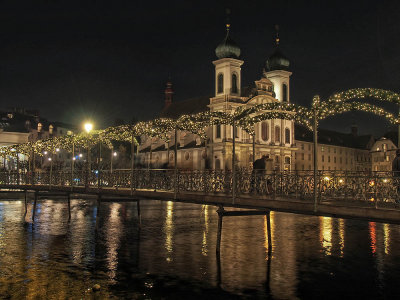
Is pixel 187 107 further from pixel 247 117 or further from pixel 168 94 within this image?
pixel 247 117

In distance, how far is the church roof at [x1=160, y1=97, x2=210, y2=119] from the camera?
316 ft

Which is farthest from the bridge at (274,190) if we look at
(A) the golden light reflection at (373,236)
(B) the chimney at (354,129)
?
(B) the chimney at (354,129)

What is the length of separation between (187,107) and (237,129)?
76.2 feet

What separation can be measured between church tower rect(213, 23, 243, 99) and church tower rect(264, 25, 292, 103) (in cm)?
1025

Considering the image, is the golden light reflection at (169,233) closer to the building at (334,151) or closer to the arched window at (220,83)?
the arched window at (220,83)

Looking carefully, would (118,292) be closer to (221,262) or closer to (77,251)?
(221,262)

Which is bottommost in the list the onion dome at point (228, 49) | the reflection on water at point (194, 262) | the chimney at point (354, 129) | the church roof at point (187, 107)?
the reflection on water at point (194, 262)

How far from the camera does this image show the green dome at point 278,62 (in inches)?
3563

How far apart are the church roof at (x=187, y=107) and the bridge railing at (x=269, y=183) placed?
66.5 meters

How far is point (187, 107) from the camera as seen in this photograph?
4023 inches

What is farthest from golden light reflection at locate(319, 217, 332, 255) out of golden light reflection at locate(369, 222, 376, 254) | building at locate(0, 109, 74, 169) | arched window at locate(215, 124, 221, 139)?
building at locate(0, 109, 74, 169)

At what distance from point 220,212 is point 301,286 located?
15.8 feet

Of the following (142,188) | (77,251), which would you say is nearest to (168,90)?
(142,188)

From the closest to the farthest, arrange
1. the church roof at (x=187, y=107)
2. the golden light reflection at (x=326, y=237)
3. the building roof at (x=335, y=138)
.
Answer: the golden light reflection at (x=326, y=237), the church roof at (x=187, y=107), the building roof at (x=335, y=138)
